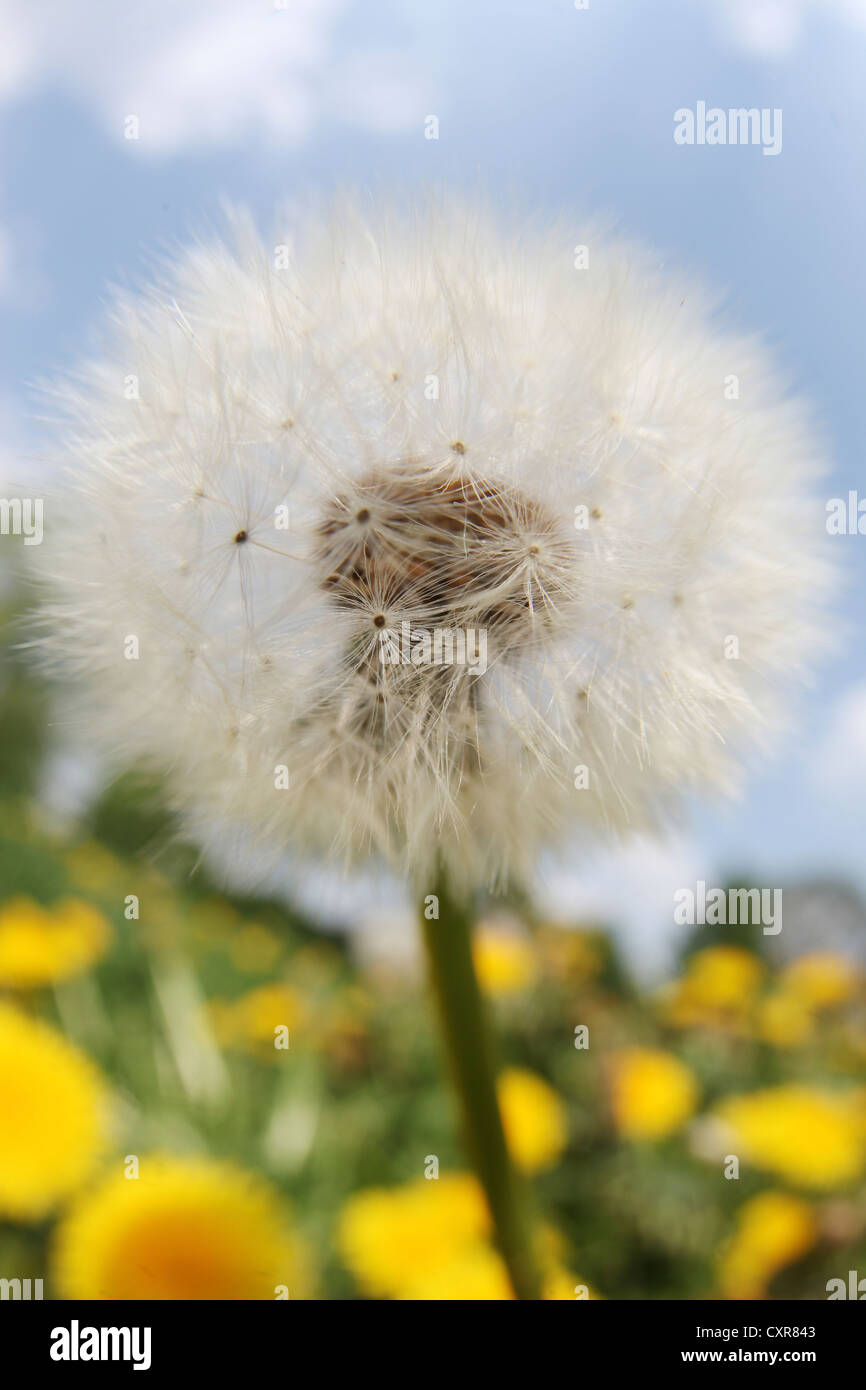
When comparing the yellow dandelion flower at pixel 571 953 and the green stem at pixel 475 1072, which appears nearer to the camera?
the green stem at pixel 475 1072

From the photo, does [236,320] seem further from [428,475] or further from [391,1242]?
[391,1242]

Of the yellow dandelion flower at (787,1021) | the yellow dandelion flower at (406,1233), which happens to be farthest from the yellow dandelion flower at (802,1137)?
the yellow dandelion flower at (406,1233)

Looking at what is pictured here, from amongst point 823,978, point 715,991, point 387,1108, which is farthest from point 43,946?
point 823,978

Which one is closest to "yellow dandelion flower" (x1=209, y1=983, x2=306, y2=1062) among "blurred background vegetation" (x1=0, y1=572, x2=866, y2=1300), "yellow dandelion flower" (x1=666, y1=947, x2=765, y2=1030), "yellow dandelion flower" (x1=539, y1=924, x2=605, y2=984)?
"blurred background vegetation" (x1=0, y1=572, x2=866, y2=1300)

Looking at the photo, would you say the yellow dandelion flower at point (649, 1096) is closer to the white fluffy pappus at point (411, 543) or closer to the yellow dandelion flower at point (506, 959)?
the yellow dandelion flower at point (506, 959)

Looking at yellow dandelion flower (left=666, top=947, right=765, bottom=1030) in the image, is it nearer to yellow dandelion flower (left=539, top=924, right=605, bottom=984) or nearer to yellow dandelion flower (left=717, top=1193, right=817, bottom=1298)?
yellow dandelion flower (left=539, top=924, right=605, bottom=984)

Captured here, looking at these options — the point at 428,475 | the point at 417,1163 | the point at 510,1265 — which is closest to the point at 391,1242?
the point at 417,1163
